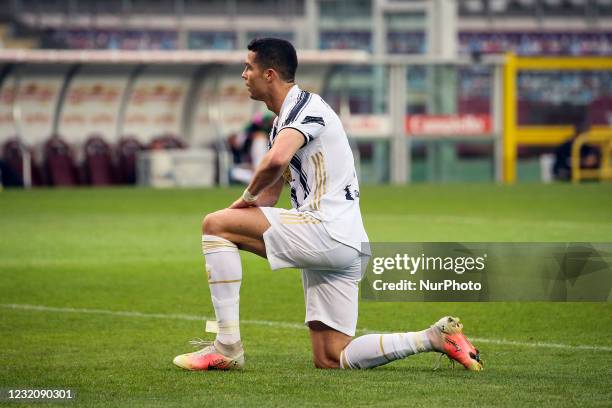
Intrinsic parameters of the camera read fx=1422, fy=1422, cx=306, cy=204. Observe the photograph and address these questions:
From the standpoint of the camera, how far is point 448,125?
108 feet

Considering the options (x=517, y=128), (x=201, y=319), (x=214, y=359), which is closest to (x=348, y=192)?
(x=214, y=359)

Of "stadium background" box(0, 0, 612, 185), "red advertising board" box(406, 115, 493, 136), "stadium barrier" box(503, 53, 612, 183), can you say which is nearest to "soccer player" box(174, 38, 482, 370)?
"stadium background" box(0, 0, 612, 185)

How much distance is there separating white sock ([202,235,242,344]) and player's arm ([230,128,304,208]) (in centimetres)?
30

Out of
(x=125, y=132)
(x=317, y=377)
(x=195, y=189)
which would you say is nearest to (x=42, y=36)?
(x=125, y=132)

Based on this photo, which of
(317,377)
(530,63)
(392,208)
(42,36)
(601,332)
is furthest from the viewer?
(42,36)

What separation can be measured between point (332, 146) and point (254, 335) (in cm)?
215

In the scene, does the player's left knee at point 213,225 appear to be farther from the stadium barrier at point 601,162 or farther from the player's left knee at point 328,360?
the stadium barrier at point 601,162

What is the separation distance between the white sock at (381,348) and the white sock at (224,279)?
568 mm

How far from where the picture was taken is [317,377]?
673 centimetres

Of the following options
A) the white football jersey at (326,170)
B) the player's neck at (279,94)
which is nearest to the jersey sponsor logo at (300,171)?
the white football jersey at (326,170)

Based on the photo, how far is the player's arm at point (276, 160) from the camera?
6672mm

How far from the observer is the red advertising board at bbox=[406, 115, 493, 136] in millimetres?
32656

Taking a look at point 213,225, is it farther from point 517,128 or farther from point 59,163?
point 517,128

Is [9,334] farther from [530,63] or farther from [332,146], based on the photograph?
[530,63]
